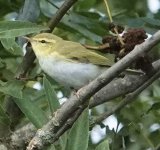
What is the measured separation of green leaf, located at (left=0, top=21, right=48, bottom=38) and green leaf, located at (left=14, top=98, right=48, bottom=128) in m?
0.30

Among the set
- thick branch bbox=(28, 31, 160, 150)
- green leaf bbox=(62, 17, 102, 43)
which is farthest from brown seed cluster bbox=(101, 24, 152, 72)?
green leaf bbox=(62, 17, 102, 43)

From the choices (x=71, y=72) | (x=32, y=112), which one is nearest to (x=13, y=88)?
(x=32, y=112)

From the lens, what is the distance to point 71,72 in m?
3.04

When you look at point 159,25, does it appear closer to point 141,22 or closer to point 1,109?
point 141,22

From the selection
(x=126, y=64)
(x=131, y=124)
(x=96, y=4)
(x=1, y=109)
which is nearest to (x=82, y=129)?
(x=126, y=64)

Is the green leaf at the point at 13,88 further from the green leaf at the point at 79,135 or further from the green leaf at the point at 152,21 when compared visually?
the green leaf at the point at 152,21

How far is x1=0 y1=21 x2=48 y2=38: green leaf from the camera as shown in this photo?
243cm

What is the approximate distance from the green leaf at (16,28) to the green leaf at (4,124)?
32 cm

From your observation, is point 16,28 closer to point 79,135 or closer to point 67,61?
point 79,135

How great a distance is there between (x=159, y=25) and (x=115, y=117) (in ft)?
1.90

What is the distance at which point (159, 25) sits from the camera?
2.90 m

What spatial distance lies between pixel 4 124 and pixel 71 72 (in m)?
0.55

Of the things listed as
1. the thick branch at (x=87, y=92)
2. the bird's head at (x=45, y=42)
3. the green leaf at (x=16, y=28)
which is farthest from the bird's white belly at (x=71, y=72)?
the thick branch at (x=87, y=92)

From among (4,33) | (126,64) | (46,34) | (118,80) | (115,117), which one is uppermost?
(126,64)
